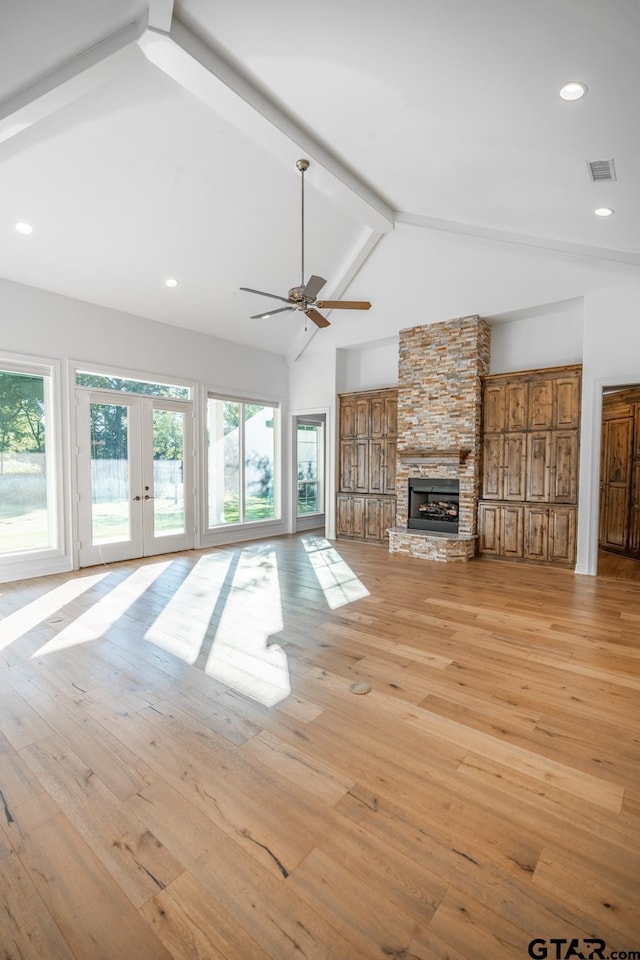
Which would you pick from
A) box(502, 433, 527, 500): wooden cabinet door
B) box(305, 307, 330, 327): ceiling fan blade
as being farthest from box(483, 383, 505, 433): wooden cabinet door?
box(305, 307, 330, 327): ceiling fan blade

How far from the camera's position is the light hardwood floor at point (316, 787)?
143cm

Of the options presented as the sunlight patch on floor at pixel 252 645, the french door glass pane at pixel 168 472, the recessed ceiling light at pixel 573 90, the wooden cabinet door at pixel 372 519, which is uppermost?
the recessed ceiling light at pixel 573 90

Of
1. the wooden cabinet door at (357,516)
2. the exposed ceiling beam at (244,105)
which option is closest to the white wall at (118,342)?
the wooden cabinet door at (357,516)

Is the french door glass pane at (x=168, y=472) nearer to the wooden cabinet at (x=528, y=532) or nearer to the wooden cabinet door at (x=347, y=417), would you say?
the wooden cabinet door at (x=347, y=417)

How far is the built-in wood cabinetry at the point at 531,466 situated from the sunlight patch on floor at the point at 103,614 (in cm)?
480

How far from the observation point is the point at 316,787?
2018 mm

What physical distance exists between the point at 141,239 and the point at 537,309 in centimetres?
529

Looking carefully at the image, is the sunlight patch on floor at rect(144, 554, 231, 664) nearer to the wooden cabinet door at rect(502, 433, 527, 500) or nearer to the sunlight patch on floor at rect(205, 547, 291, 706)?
the sunlight patch on floor at rect(205, 547, 291, 706)

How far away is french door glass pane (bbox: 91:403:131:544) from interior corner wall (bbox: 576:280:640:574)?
627 cm

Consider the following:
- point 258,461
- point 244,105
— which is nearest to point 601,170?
point 244,105

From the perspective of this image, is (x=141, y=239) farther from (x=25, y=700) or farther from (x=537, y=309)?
(x=537, y=309)

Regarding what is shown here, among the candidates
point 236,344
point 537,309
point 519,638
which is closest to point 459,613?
point 519,638

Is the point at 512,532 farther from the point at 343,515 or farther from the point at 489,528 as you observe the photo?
the point at 343,515

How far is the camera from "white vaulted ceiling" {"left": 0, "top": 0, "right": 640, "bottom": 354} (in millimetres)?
2725
